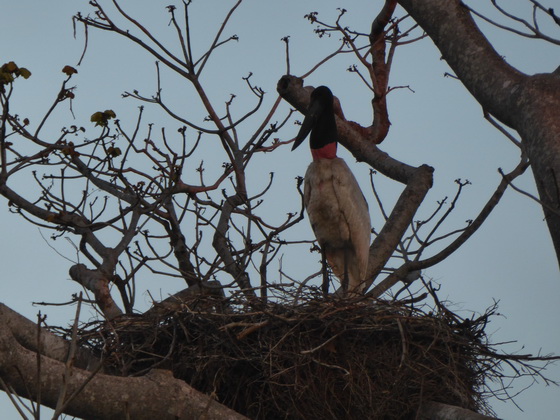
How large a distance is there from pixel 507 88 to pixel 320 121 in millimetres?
4402

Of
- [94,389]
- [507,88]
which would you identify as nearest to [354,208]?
[507,88]

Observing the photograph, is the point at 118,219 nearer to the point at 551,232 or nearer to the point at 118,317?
the point at 118,317

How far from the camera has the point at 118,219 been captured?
6004 millimetres

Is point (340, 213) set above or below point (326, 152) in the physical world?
below

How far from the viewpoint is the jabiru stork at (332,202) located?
7395 mm

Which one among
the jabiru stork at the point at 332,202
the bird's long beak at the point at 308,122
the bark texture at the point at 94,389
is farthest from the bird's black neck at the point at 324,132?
the bark texture at the point at 94,389

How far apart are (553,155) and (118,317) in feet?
10.6

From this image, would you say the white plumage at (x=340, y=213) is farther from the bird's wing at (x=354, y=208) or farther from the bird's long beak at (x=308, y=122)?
the bird's long beak at (x=308, y=122)

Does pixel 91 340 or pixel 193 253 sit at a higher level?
pixel 193 253

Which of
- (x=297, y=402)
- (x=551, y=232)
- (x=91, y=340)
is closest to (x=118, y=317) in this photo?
(x=91, y=340)

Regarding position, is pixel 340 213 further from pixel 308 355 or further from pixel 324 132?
pixel 308 355

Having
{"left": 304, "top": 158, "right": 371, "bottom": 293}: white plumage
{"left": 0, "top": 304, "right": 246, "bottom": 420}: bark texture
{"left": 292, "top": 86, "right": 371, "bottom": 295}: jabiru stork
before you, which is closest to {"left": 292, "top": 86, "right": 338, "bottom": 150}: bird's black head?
{"left": 292, "top": 86, "right": 371, "bottom": 295}: jabiru stork

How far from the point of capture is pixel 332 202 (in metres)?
7.36

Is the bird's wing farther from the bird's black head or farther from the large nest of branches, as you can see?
the large nest of branches
